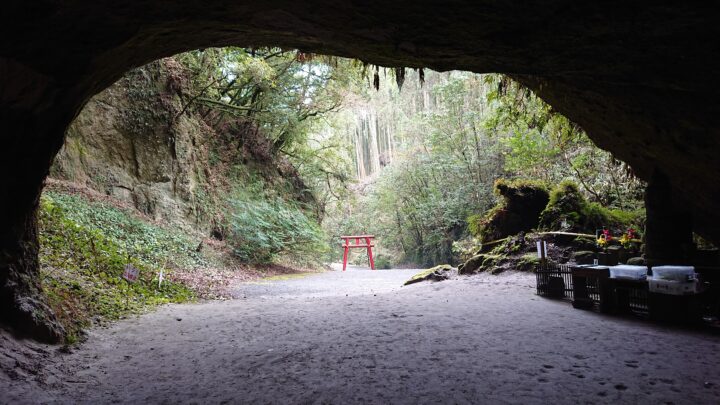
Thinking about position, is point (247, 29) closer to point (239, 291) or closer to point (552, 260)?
point (239, 291)

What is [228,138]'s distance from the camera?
55.2ft

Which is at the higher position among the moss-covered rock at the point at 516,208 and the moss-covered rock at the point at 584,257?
the moss-covered rock at the point at 516,208

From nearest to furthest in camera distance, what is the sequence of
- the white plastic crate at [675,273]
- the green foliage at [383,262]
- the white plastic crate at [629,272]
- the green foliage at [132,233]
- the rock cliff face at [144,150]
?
the white plastic crate at [675,273] < the white plastic crate at [629,272] < the green foliage at [132,233] < the rock cliff face at [144,150] < the green foliage at [383,262]

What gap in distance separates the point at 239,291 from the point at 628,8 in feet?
30.4

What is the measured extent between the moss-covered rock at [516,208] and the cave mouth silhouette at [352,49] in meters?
6.80

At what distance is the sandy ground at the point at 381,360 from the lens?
10.5 feet

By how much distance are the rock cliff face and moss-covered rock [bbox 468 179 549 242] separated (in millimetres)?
9860

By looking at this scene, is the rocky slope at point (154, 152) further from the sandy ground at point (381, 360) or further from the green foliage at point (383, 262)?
the green foliage at point (383, 262)

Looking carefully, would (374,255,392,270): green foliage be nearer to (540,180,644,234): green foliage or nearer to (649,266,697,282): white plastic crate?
(540,180,644,234): green foliage

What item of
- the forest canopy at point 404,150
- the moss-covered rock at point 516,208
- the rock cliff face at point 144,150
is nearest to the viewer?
the rock cliff face at point 144,150

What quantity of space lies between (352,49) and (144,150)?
10.0 metres

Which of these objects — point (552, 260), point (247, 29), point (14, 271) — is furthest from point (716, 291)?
point (14, 271)

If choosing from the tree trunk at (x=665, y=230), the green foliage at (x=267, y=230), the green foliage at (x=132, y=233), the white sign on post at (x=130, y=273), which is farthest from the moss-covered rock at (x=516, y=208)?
the white sign on post at (x=130, y=273)

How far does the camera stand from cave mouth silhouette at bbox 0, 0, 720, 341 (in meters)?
3.03
